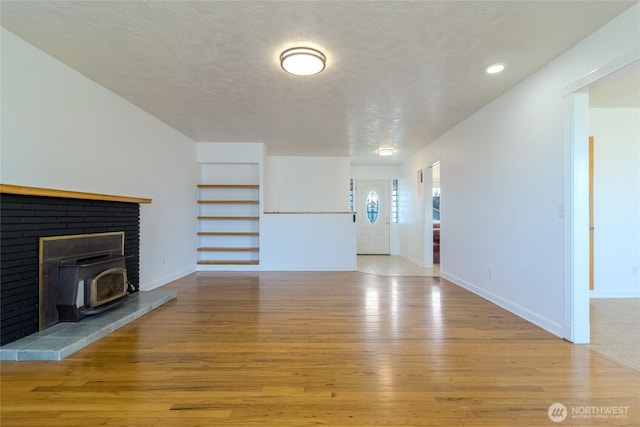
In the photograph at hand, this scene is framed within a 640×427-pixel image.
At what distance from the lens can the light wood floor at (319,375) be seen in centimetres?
152

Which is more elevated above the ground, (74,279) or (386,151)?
(386,151)

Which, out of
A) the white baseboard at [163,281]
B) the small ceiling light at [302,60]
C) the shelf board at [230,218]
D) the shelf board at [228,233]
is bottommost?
the white baseboard at [163,281]

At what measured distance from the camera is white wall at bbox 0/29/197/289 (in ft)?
7.46

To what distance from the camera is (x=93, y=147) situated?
10.0ft

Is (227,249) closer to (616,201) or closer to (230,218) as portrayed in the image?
(230,218)

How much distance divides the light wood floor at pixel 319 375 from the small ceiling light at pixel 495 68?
2383 millimetres

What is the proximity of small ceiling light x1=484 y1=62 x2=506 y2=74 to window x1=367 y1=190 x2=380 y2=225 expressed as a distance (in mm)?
5519

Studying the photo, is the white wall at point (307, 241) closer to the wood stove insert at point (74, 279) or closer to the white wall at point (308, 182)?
the white wall at point (308, 182)

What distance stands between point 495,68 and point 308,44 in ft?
5.72

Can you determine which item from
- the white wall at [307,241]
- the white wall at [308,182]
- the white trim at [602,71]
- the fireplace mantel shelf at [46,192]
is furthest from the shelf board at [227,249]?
the white trim at [602,71]

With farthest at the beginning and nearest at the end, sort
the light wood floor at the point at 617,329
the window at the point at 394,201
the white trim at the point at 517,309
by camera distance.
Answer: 1. the window at the point at 394,201
2. the white trim at the point at 517,309
3. the light wood floor at the point at 617,329

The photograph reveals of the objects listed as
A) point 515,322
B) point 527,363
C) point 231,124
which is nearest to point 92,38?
point 231,124

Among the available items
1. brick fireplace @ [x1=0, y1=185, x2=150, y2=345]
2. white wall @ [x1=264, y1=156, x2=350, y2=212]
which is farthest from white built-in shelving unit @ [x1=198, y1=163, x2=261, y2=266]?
brick fireplace @ [x1=0, y1=185, x2=150, y2=345]

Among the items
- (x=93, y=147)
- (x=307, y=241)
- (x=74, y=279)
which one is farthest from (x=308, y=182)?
(x=74, y=279)
